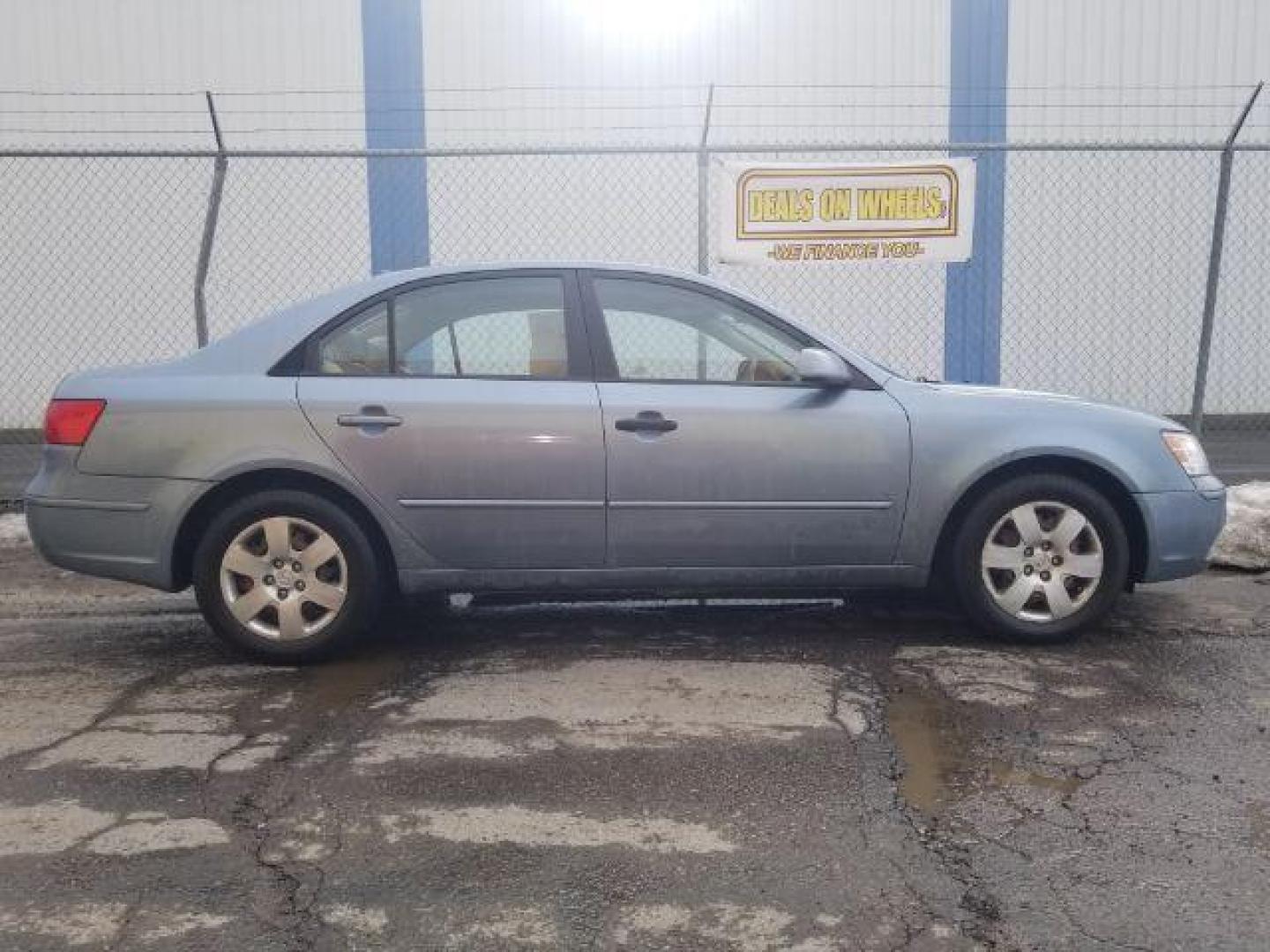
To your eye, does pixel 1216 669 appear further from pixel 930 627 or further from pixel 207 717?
pixel 207 717

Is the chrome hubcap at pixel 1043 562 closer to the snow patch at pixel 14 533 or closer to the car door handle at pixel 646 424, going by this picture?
the car door handle at pixel 646 424

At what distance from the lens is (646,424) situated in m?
4.59

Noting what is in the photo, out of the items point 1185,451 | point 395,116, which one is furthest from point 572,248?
point 1185,451

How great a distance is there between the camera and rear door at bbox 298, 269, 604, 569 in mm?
4531

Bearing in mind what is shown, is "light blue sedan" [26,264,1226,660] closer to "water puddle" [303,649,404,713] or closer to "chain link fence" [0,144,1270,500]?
"water puddle" [303,649,404,713]

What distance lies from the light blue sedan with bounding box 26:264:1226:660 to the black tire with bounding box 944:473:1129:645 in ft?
0.04

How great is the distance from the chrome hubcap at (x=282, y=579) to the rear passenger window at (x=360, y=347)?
24.4 inches

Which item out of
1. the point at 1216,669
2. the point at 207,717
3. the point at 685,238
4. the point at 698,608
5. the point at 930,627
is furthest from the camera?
the point at 685,238

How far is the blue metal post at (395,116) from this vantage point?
11734 mm

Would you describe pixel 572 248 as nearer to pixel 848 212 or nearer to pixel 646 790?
pixel 848 212

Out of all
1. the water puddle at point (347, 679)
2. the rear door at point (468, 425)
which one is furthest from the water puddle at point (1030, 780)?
the water puddle at point (347, 679)

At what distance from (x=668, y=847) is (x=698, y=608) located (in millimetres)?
2609

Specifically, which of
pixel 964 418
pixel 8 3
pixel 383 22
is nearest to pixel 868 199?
pixel 964 418

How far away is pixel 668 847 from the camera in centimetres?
298
